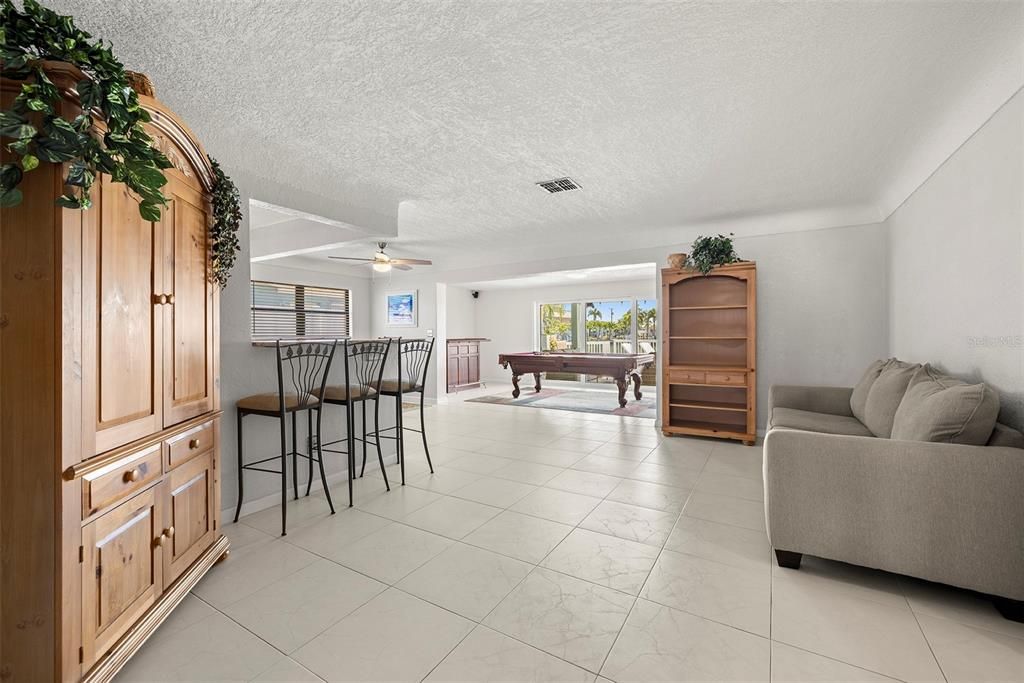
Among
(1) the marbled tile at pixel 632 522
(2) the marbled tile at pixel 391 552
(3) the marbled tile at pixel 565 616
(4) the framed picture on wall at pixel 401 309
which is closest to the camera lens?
(3) the marbled tile at pixel 565 616

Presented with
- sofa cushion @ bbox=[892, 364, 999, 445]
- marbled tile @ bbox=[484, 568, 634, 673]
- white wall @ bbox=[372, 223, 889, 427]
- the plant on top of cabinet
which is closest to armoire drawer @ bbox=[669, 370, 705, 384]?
white wall @ bbox=[372, 223, 889, 427]

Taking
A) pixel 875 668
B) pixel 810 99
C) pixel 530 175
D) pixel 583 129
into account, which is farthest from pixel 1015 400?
pixel 530 175

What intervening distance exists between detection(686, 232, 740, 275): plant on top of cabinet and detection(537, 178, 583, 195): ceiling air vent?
5.48ft

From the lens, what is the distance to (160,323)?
70.2 inches

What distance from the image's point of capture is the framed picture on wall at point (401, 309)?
8.02 m

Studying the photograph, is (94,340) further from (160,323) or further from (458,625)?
(458,625)

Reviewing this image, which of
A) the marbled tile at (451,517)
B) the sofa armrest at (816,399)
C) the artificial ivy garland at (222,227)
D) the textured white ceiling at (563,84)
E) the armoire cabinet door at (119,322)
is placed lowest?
the marbled tile at (451,517)

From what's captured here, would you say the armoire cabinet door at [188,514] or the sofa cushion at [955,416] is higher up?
the sofa cushion at [955,416]

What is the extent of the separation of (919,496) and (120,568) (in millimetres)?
3215

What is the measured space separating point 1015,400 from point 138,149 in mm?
3764

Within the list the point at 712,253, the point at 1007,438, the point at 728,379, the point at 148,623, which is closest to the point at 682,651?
the point at 1007,438

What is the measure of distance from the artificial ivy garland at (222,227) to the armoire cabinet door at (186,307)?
5cm

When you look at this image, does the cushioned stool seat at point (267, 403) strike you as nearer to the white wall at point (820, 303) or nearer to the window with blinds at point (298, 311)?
the window with blinds at point (298, 311)

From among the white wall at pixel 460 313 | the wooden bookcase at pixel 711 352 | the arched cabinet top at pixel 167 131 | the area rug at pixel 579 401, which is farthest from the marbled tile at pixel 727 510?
the white wall at pixel 460 313
